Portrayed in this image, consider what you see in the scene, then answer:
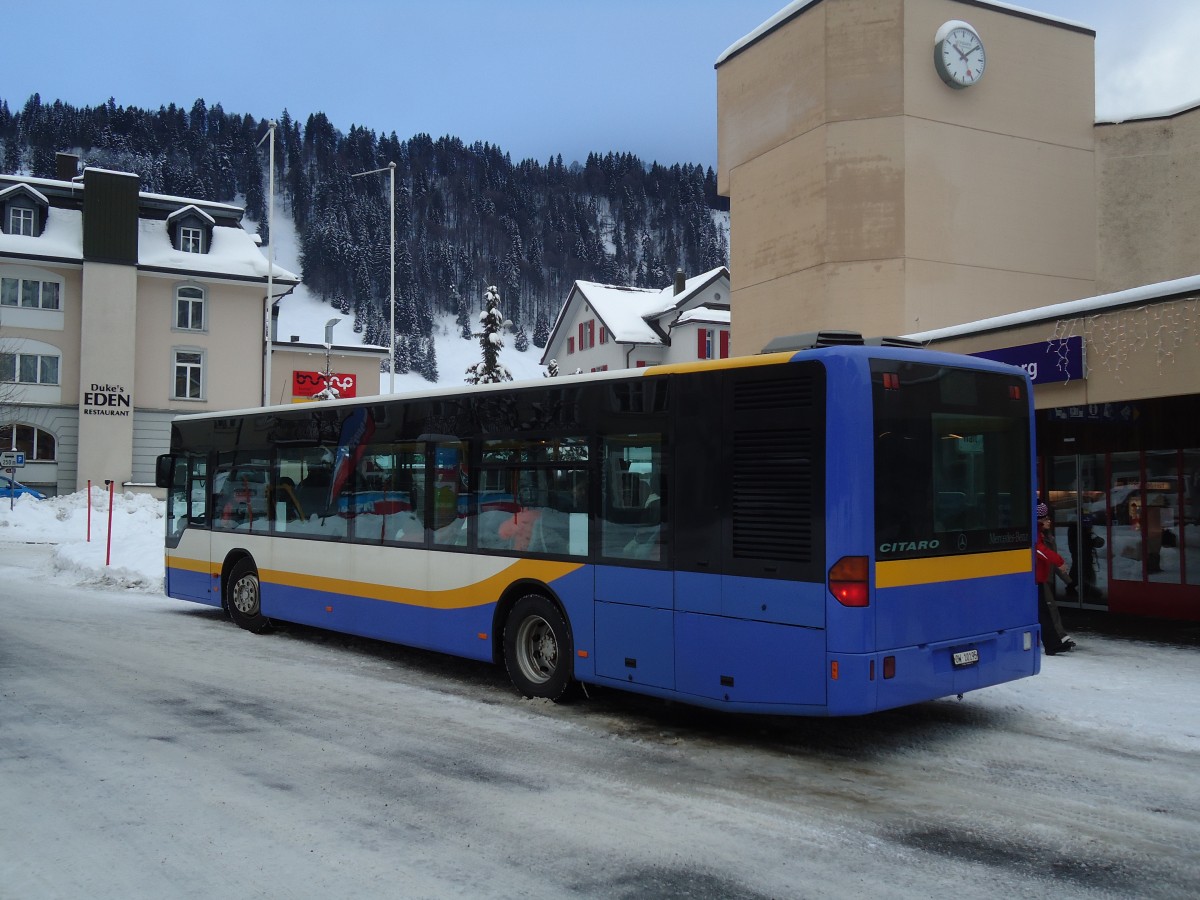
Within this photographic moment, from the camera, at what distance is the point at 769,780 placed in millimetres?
6688

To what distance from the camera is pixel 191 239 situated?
49.3 m

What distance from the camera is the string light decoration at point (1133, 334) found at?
418 inches

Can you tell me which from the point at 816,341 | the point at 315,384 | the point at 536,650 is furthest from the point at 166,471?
the point at 315,384

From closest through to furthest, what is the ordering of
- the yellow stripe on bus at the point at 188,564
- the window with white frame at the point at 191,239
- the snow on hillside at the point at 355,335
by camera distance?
the yellow stripe on bus at the point at 188,564 → the window with white frame at the point at 191,239 → the snow on hillside at the point at 355,335

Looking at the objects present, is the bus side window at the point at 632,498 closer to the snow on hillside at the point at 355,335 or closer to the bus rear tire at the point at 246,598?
the bus rear tire at the point at 246,598

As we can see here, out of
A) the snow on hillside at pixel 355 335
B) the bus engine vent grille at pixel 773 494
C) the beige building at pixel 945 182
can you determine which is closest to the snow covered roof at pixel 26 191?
the beige building at pixel 945 182

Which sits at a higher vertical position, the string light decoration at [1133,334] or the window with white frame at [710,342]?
the window with white frame at [710,342]

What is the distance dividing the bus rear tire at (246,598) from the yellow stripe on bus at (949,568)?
28.9 ft

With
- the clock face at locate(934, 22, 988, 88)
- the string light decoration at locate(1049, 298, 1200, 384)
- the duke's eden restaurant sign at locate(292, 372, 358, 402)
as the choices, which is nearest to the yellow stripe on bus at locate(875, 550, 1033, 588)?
the string light decoration at locate(1049, 298, 1200, 384)

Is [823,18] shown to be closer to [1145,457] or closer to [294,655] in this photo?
[1145,457]

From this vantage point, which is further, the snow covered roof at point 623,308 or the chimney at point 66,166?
the snow covered roof at point 623,308

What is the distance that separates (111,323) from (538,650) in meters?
42.4

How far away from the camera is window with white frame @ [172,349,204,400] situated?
48125 mm

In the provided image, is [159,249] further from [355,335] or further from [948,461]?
[355,335]
